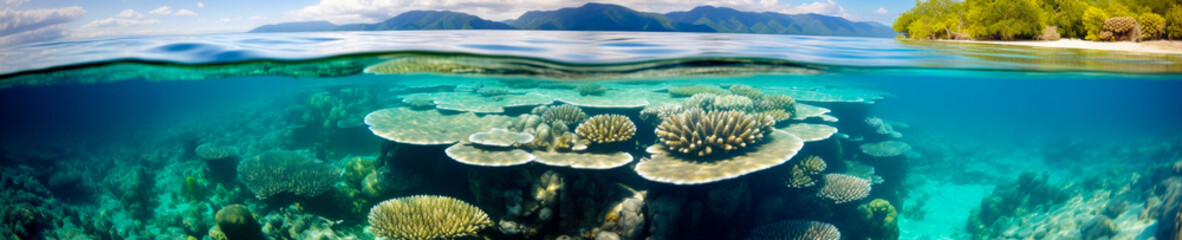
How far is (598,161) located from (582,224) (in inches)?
34.6

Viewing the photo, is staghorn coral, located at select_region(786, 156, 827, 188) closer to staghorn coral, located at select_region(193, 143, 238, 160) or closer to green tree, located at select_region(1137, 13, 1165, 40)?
green tree, located at select_region(1137, 13, 1165, 40)

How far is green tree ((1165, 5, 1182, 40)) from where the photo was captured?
7176mm

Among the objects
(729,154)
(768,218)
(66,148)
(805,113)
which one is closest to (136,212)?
(66,148)

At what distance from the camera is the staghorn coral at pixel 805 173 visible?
22.7 feet

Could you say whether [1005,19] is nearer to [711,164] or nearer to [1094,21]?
[1094,21]

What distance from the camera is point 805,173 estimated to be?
703 cm

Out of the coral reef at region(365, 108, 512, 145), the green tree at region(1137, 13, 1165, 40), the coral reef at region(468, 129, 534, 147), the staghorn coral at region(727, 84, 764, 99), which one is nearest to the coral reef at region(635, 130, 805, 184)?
the coral reef at region(468, 129, 534, 147)

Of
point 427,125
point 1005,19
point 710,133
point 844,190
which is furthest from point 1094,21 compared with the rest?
point 427,125

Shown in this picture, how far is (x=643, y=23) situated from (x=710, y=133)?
38.1ft

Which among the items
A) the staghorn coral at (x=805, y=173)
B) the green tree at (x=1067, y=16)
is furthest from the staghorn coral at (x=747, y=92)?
the green tree at (x=1067, y=16)

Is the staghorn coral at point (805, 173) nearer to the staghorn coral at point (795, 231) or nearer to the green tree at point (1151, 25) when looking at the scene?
the staghorn coral at point (795, 231)

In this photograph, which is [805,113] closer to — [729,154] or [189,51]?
[729,154]

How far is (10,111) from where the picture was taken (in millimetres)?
19125

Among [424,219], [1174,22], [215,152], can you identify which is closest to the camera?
[424,219]
